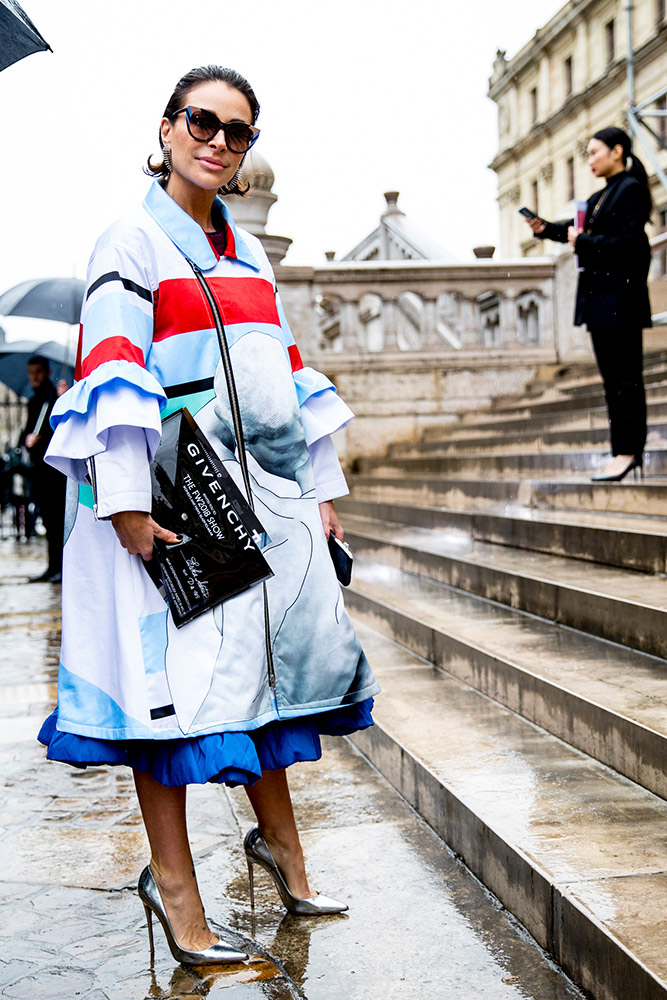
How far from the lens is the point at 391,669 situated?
4.83 metres

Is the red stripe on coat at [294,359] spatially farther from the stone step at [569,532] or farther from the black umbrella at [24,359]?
the black umbrella at [24,359]

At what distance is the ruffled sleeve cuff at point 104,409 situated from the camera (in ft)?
7.23

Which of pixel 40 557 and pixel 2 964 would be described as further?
pixel 40 557

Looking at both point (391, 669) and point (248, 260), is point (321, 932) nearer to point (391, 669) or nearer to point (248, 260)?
point (248, 260)

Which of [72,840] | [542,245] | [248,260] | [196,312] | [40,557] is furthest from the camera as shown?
[542,245]

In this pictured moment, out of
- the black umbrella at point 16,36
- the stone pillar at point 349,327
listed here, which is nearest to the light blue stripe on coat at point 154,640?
the black umbrella at point 16,36

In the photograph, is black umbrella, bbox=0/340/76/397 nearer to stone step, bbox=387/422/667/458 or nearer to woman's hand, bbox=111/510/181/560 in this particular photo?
stone step, bbox=387/422/667/458

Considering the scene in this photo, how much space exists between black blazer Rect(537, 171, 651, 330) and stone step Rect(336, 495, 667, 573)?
1.10m

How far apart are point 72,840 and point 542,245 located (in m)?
48.3

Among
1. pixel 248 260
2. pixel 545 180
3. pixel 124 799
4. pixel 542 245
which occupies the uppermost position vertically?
pixel 545 180

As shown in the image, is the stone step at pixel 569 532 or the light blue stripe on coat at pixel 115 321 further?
the stone step at pixel 569 532

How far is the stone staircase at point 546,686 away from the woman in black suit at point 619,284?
1.11 feet

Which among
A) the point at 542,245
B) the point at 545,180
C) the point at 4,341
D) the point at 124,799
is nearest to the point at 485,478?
the point at 124,799

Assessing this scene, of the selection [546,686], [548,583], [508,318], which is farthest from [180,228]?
[508,318]
